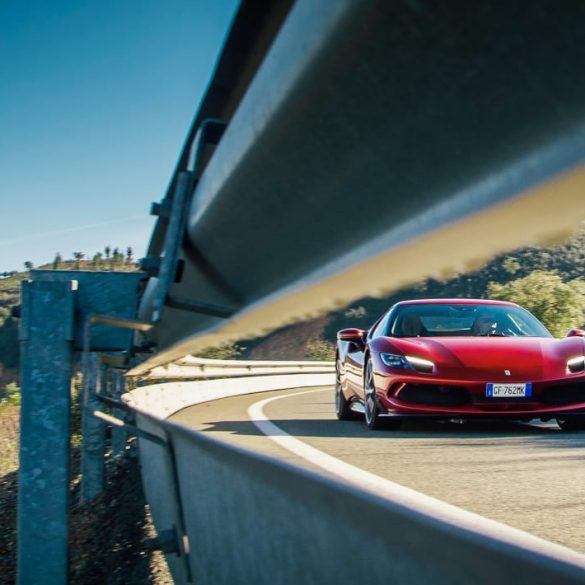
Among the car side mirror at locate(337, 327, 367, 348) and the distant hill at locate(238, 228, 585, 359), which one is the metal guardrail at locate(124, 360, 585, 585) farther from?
the car side mirror at locate(337, 327, 367, 348)

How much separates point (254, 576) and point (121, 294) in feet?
11.9

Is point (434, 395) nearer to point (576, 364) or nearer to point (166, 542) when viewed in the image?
point (576, 364)

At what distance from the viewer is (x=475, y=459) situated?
6.76m

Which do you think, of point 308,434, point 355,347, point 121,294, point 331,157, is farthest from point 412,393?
point 331,157

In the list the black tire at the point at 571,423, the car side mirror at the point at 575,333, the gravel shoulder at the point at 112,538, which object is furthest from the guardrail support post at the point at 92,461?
the car side mirror at the point at 575,333

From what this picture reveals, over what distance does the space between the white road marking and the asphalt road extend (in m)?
0.11

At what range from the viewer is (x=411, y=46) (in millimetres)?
1282

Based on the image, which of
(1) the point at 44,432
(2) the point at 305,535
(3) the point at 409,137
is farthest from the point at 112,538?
(3) the point at 409,137

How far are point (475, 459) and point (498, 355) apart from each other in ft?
7.36

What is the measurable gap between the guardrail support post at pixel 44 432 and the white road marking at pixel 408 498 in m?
1.59

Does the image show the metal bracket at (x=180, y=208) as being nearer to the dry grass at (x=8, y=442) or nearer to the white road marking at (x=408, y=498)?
the white road marking at (x=408, y=498)

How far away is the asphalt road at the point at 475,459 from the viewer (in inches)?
183

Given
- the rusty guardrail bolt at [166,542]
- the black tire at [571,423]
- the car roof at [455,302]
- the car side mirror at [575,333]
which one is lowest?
the rusty guardrail bolt at [166,542]

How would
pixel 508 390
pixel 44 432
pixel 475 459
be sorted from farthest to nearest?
1. pixel 508 390
2. pixel 475 459
3. pixel 44 432
